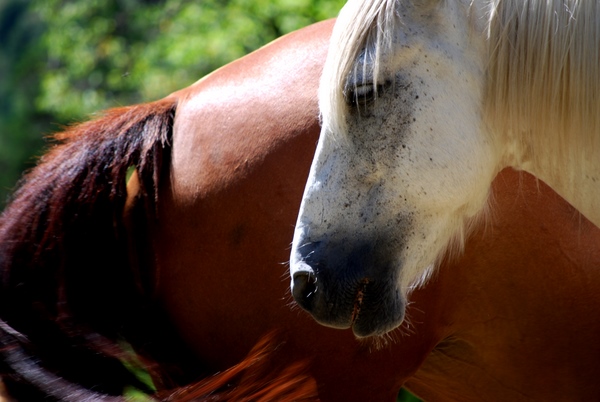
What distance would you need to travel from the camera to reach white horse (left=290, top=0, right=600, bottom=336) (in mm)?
1554

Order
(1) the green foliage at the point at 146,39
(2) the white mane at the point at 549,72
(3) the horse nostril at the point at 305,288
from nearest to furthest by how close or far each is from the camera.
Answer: (2) the white mane at the point at 549,72
(3) the horse nostril at the point at 305,288
(1) the green foliage at the point at 146,39

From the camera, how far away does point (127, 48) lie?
773 centimetres

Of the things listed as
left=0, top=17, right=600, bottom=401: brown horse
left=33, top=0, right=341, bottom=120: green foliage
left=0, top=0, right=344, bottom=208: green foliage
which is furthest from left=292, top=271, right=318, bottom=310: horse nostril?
left=33, top=0, right=341, bottom=120: green foliage

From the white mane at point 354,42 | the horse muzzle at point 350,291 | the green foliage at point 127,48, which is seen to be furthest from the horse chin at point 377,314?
the green foliage at point 127,48

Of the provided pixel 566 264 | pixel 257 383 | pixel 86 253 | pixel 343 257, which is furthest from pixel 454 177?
pixel 86 253

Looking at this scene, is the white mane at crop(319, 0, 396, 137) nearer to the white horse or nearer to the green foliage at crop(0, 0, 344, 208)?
the white horse

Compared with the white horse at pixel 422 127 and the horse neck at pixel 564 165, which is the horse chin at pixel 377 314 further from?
the horse neck at pixel 564 165

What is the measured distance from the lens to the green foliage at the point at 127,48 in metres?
5.25

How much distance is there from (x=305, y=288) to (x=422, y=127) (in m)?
0.42

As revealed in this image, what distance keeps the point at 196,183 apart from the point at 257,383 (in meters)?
0.54

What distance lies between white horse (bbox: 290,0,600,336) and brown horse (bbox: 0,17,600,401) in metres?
0.26

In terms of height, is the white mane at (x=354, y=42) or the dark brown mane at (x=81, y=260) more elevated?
the white mane at (x=354, y=42)

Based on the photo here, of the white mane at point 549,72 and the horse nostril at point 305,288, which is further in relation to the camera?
the horse nostril at point 305,288

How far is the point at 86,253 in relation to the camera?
6.68 feet
